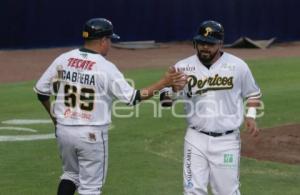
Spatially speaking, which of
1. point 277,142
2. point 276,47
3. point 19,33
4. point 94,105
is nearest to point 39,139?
point 277,142

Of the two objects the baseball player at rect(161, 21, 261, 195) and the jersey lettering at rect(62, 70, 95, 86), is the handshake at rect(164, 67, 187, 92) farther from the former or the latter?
the jersey lettering at rect(62, 70, 95, 86)

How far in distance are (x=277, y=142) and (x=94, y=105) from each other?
19.5 ft

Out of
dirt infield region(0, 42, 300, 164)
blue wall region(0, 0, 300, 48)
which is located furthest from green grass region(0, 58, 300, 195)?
blue wall region(0, 0, 300, 48)

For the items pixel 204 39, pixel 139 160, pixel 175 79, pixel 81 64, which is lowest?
pixel 139 160

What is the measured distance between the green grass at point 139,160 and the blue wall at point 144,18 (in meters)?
11.8

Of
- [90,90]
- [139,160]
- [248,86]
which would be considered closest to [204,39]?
[248,86]

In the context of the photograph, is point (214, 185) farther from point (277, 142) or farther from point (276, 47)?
point (276, 47)

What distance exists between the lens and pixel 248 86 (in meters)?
7.14

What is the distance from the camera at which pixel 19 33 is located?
28188mm

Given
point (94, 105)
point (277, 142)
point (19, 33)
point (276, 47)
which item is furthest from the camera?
point (276, 47)

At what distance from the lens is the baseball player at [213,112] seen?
6930mm

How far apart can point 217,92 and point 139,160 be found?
3.73m

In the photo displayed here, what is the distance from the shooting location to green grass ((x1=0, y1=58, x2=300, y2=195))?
900 cm

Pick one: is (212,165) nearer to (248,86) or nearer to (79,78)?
(248,86)
